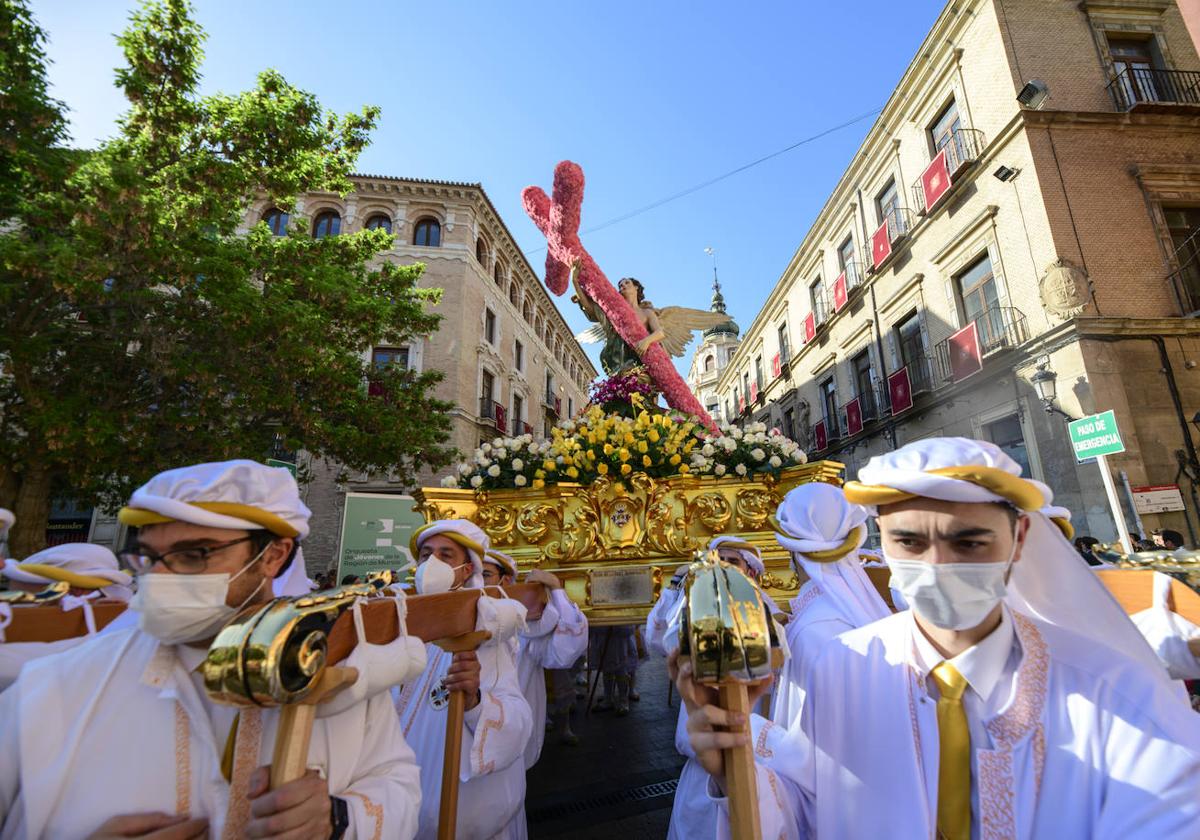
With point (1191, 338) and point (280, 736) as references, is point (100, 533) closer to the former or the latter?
point (280, 736)

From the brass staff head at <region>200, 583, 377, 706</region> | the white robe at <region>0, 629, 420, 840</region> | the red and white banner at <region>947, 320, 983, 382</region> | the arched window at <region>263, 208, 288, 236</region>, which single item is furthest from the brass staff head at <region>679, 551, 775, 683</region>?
the arched window at <region>263, 208, 288, 236</region>

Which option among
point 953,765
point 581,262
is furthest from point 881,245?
point 953,765

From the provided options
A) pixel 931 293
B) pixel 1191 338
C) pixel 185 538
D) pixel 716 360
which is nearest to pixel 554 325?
pixel 716 360

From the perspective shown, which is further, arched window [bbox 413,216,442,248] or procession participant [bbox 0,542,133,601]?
arched window [bbox 413,216,442,248]

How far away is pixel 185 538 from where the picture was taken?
1436mm

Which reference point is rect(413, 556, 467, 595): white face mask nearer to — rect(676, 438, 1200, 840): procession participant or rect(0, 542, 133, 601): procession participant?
rect(676, 438, 1200, 840): procession participant

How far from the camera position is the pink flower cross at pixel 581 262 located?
5.43m

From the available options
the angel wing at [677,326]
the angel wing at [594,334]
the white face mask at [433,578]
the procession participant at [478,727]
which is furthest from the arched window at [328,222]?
the white face mask at [433,578]

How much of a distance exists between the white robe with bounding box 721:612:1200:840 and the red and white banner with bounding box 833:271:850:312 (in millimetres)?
19454

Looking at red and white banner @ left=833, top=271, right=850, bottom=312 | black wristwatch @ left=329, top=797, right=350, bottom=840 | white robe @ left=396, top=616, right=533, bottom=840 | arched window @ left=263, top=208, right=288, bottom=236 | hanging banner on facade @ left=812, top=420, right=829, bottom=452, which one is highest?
arched window @ left=263, top=208, right=288, bottom=236

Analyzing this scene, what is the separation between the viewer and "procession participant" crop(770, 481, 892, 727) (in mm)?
2266

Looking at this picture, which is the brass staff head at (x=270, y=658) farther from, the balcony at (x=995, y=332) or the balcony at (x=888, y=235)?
the balcony at (x=888, y=235)

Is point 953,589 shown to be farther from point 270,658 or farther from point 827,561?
point 270,658

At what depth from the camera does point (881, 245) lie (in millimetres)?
16656
